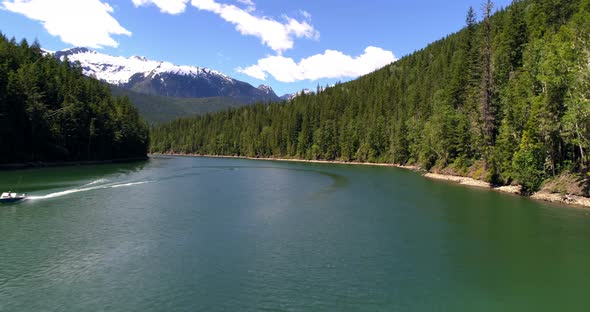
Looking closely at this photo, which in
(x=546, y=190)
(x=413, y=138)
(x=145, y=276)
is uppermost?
(x=413, y=138)

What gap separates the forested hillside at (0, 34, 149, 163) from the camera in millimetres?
89500

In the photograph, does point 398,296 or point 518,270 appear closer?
point 398,296

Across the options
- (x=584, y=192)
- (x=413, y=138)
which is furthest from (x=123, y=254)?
(x=413, y=138)

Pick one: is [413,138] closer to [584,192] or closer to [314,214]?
[584,192]

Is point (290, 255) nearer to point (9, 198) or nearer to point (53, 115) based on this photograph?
point (9, 198)

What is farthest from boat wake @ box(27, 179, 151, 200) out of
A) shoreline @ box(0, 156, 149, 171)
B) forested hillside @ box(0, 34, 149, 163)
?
forested hillside @ box(0, 34, 149, 163)

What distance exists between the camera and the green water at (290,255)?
19.5 m

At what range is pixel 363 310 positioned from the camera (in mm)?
18297

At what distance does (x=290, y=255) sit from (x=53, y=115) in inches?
4105

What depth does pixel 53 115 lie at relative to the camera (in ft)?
341

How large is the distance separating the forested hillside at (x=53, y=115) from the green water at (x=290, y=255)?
5512cm

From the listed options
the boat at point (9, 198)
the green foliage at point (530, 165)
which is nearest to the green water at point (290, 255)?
the boat at point (9, 198)

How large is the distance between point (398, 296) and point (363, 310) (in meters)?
2.81

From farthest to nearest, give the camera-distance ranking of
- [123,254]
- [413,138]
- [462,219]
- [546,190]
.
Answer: [413,138], [546,190], [462,219], [123,254]
